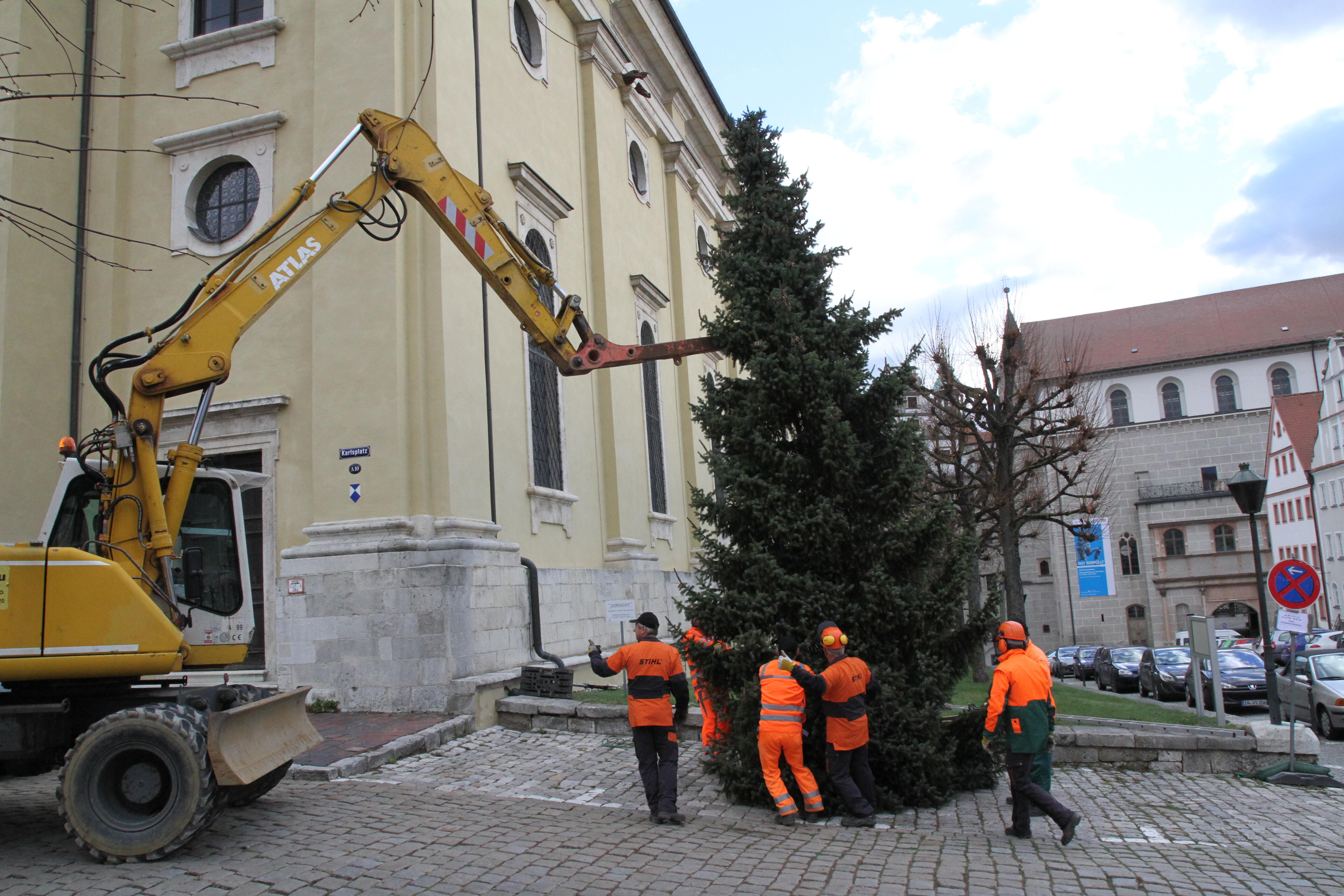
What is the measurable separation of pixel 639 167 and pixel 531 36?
18.8 ft

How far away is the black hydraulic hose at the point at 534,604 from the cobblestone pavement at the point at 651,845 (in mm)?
4144

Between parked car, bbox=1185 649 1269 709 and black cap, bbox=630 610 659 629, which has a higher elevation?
black cap, bbox=630 610 659 629

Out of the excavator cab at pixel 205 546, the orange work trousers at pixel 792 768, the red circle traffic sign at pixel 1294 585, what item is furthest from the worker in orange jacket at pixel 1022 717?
the excavator cab at pixel 205 546

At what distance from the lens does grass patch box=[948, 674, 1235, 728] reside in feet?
39.8

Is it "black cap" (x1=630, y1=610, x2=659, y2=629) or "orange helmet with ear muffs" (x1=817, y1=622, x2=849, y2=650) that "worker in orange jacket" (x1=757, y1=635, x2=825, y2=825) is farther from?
"black cap" (x1=630, y1=610, x2=659, y2=629)

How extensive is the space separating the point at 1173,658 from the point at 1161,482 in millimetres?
45783

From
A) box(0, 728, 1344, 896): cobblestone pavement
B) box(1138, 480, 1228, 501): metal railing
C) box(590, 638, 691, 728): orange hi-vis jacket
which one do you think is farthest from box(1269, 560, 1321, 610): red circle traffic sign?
box(1138, 480, 1228, 501): metal railing

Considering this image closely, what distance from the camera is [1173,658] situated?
950 inches

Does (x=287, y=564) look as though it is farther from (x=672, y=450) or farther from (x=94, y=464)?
(x=672, y=450)

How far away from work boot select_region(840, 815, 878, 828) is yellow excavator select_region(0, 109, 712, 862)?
4.36m

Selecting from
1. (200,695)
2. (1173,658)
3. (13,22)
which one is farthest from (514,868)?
(1173,658)

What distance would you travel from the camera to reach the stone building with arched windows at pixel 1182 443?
60.7 meters

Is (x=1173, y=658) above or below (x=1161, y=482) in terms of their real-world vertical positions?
below

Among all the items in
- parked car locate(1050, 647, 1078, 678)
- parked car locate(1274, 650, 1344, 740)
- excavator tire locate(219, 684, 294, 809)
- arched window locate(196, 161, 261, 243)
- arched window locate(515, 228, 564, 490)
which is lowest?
parked car locate(1050, 647, 1078, 678)
